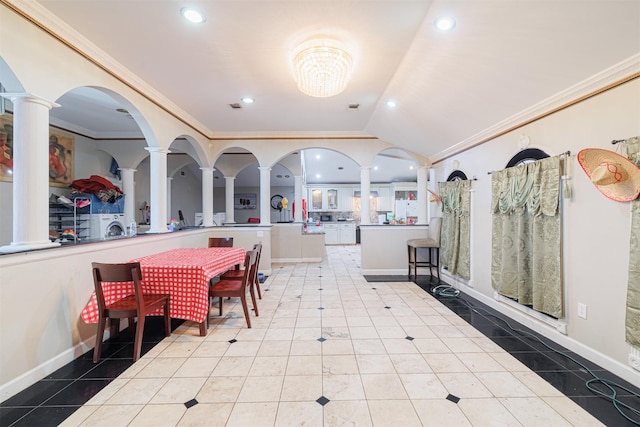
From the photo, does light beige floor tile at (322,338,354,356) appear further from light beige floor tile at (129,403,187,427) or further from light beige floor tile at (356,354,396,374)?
light beige floor tile at (129,403,187,427)

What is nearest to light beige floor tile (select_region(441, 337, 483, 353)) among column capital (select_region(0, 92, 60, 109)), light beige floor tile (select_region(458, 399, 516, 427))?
light beige floor tile (select_region(458, 399, 516, 427))

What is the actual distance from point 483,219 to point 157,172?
14.6 feet

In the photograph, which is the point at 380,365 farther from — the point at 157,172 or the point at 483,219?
the point at 157,172

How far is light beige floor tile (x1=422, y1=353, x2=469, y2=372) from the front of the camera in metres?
2.07

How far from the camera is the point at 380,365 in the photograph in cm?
212

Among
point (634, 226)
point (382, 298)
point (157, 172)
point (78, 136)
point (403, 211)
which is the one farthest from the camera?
point (403, 211)

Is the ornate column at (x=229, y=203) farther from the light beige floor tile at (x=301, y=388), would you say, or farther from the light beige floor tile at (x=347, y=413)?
the light beige floor tile at (x=347, y=413)

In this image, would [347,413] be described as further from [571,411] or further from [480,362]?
[571,411]

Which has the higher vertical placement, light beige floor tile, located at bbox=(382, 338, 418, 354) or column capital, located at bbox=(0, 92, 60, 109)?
column capital, located at bbox=(0, 92, 60, 109)

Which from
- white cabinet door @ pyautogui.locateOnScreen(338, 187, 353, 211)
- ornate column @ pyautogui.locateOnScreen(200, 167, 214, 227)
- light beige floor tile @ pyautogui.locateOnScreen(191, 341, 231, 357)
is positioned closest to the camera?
light beige floor tile @ pyautogui.locateOnScreen(191, 341, 231, 357)

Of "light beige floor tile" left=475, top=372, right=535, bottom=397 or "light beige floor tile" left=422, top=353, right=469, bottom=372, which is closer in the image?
"light beige floor tile" left=475, top=372, right=535, bottom=397

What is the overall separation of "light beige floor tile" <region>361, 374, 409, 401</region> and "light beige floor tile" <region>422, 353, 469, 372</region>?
382 millimetres

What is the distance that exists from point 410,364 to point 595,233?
1832 millimetres

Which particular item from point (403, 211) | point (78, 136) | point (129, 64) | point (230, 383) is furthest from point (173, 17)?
point (403, 211)
